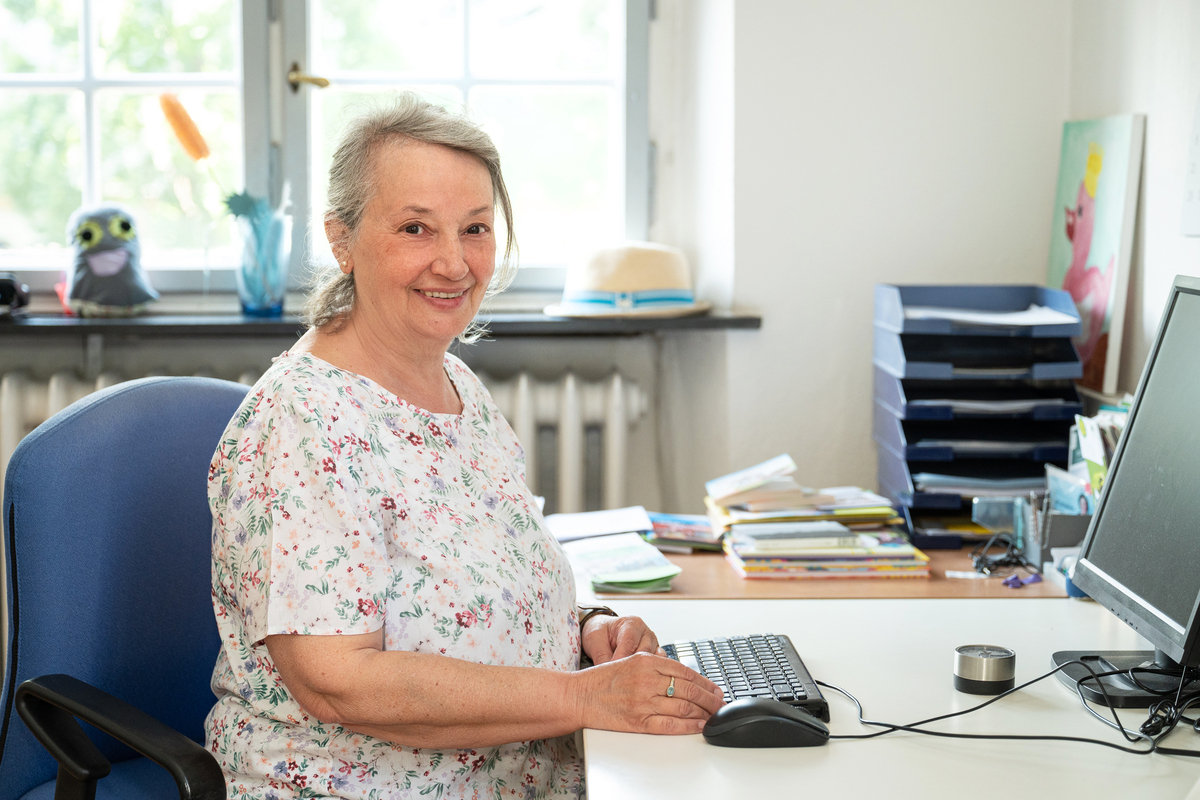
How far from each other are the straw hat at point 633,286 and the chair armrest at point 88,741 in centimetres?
132

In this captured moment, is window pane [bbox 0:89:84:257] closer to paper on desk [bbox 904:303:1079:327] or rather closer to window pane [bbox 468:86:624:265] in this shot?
window pane [bbox 468:86:624:265]

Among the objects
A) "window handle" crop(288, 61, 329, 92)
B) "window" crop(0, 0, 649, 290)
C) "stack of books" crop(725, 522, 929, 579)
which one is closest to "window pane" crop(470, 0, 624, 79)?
"window" crop(0, 0, 649, 290)

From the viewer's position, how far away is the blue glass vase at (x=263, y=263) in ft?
7.64

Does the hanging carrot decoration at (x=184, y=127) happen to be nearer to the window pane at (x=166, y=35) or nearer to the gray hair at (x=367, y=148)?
the window pane at (x=166, y=35)

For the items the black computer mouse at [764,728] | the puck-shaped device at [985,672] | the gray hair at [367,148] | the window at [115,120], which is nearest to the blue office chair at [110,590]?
the gray hair at [367,148]

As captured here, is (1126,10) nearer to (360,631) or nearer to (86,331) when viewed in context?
(360,631)

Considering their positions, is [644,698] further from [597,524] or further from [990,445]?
[990,445]

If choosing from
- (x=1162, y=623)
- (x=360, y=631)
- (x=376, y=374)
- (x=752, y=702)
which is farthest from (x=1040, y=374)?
(x=360, y=631)

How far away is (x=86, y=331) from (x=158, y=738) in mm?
1439

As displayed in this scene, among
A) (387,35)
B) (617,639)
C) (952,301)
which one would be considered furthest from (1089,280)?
(387,35)

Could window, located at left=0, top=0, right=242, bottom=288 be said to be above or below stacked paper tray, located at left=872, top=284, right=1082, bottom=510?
above

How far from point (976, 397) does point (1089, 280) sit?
1.03ft

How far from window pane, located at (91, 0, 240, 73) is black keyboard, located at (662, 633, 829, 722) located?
188 centimetres

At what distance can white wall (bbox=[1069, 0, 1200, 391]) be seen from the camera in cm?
164
